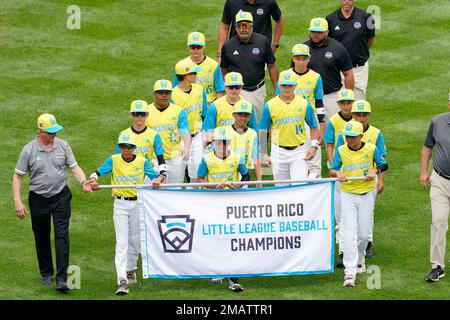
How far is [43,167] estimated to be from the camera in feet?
52.2

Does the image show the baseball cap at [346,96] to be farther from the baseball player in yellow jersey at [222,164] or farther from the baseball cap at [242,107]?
the baseball player in yellow jersey at [222,164]

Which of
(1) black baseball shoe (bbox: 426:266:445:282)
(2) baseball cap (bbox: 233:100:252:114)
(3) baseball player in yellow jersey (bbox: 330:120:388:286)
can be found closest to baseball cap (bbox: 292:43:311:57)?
(2) baseball cap (bbox: 233:100:252:114)

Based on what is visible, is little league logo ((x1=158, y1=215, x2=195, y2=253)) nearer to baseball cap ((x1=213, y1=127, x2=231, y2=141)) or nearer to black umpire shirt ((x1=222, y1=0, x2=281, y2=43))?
baseball cap ((x1=213, y1=127, x2=231, y2=141))

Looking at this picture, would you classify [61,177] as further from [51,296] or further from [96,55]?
[96,55]

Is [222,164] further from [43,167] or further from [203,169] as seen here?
[43,167]

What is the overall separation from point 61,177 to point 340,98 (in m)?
3.71

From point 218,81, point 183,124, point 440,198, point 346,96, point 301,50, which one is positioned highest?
point 301,50

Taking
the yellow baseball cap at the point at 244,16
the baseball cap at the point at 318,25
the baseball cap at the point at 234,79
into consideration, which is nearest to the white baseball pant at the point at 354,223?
the baseball cap at the point at 234,79

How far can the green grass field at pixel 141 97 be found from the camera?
16109 mm

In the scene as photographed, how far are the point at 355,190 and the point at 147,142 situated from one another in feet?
8.72

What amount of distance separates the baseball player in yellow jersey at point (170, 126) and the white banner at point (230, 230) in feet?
5.17

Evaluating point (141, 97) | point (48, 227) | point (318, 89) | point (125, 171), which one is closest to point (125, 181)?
point (125, 171)

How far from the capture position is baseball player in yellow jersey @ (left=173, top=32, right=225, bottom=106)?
18.5m
